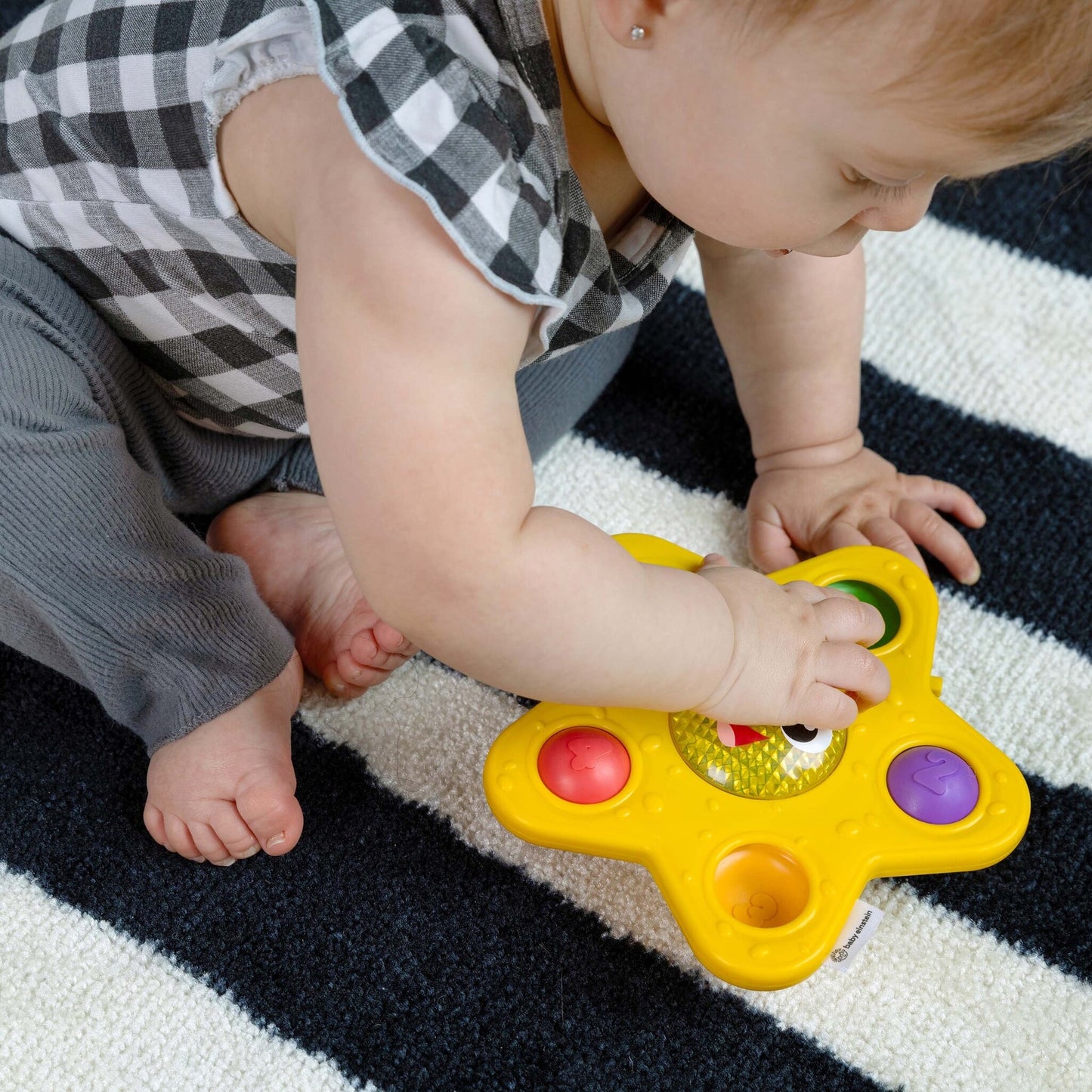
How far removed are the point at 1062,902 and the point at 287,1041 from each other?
0.39 meters

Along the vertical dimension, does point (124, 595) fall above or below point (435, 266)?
below

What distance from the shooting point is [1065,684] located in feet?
2.26

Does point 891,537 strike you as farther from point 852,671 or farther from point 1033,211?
point 1033,211

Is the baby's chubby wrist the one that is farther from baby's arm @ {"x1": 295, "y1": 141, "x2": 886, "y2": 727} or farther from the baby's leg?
the baby's leg

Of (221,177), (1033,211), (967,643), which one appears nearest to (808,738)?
(967,643)

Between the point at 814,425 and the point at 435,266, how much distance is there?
1.23ft

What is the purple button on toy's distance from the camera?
57cm

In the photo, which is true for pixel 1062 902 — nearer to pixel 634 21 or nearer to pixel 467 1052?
pixel 467 1052

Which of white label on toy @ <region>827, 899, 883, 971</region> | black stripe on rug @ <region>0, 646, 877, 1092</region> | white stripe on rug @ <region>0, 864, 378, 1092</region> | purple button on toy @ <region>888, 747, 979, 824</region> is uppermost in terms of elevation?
purple button on toy @ <region>888, 747, 979, 824</region>

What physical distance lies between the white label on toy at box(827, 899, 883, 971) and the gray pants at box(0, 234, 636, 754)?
32cm

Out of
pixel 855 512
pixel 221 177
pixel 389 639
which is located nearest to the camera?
pixel 221 177

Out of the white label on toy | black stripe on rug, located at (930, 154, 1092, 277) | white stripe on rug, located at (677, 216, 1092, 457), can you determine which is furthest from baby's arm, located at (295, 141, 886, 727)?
black stripe on rug, located at (930, 154, 1092, 277)

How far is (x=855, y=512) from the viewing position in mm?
750

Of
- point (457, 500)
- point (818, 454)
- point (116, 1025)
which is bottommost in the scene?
point (116, 1025)
